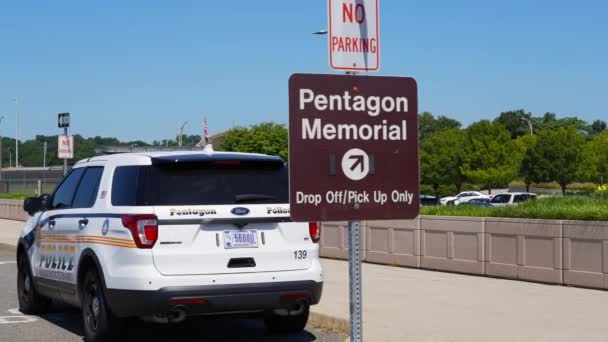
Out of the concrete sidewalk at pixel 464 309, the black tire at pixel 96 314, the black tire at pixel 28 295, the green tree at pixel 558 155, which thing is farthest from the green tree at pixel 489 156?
the black tire at pixel 96 314

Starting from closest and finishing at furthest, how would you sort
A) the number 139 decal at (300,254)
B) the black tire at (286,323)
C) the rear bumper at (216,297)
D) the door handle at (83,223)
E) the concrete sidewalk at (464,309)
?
Answer: the rear bumper at (216,297) < the number 139 decal at (300,254) < the concrete sidewalk at (464,309) < the door handle at (83,223) < the black tire at (286,323)

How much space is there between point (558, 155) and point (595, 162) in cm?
568

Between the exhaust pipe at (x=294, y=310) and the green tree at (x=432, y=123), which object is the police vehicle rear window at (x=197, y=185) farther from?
the green tree at (x=432, y=123)

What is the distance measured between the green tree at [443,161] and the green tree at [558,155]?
24.2 feet

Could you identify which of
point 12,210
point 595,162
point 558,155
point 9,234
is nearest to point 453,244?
point 9,234

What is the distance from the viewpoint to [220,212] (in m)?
8.45

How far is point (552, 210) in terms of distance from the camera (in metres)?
14.3

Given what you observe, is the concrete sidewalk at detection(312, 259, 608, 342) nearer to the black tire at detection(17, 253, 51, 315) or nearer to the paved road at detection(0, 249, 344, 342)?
the paved road at detection(0, 249, 344, 342)

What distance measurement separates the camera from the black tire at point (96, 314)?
865 centimetres

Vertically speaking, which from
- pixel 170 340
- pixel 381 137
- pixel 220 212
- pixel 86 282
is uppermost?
pixel 381 137

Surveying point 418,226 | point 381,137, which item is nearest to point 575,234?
point 418,226

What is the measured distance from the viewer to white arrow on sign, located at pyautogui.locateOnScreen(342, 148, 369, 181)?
14.4 feet

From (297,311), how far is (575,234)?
5.93m

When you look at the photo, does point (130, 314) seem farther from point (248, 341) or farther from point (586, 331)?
point (586, 331)
